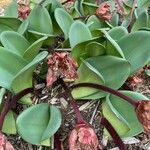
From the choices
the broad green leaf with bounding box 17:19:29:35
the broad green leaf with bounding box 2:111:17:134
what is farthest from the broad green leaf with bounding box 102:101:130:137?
the broad green leaf with bounding box 17:19:29:35

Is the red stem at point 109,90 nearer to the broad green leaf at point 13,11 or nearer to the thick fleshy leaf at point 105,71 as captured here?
the thick fleshy leaf at point 105,71

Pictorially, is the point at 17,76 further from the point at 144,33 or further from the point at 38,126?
the point at 144,33

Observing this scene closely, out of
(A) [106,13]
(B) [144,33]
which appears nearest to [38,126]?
(B) [144,33]

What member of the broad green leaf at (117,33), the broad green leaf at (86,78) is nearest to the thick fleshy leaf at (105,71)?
the broad green leaf at (86,78)

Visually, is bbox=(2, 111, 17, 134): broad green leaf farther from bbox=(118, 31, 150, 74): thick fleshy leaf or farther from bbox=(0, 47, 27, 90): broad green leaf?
bbox=(118, 31, 150, 74): thick fleshy leaf

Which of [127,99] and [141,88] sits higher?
[127,99]

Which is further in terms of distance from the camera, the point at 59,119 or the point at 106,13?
the point at 106,13

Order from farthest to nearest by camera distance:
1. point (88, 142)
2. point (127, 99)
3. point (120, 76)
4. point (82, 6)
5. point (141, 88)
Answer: point (82, 6) → point (141, 88) → point (120, 76) → point (127, 99) → point (88, 142)
